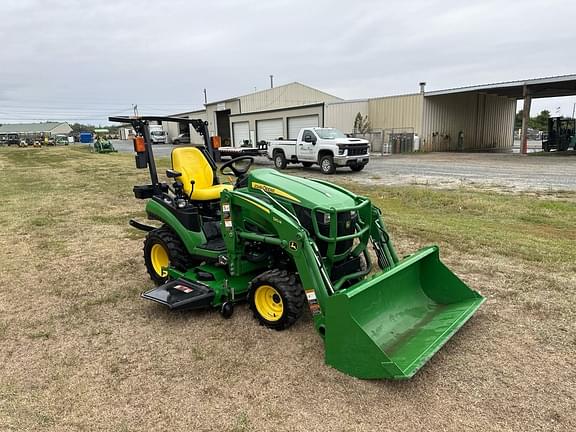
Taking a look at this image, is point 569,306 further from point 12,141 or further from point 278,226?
point 12,141

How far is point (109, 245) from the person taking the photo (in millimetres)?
6137

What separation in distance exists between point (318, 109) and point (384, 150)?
16.4 ft

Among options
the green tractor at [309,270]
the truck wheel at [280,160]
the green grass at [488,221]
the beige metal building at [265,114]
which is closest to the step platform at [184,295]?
the green tractor at [309,270]

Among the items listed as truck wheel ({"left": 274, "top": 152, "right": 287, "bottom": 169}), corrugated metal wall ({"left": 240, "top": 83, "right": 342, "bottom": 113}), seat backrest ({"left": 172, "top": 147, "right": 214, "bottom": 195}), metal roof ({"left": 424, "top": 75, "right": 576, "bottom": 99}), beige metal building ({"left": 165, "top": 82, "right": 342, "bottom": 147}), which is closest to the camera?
seat backrest ({"left": 172, "top": 147, "right": 214, "bottom": 195})

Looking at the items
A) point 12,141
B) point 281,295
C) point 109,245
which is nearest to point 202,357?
point 281,295

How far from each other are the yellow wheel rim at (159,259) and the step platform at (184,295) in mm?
643

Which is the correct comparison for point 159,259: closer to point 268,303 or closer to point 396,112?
point 268,303

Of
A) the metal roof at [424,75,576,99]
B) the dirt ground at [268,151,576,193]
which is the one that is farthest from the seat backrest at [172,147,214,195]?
the metal roof at [424,75,576,99]

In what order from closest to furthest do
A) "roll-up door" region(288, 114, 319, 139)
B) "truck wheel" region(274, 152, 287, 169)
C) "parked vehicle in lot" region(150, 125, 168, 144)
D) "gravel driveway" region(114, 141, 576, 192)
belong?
"gravel driveway" region(114, 141, 576, 192) → "truck wheel" region(274, 152, 287, 169) → "roll-up door" region(288, 114, 319, 139) → "parked vehicle in lot" region(150, 125, 168, 144)

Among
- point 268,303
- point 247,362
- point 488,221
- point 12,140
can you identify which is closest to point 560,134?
point 488,221

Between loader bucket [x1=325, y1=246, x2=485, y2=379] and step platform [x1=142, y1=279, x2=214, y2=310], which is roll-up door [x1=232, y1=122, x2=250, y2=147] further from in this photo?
loader bucket [x1=325, y1=246, x2=485, y2=379]

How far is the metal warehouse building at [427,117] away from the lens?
26625mm

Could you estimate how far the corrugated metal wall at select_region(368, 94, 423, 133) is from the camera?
88.1ft

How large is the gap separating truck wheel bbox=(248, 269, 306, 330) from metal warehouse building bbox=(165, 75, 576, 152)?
903 inches
